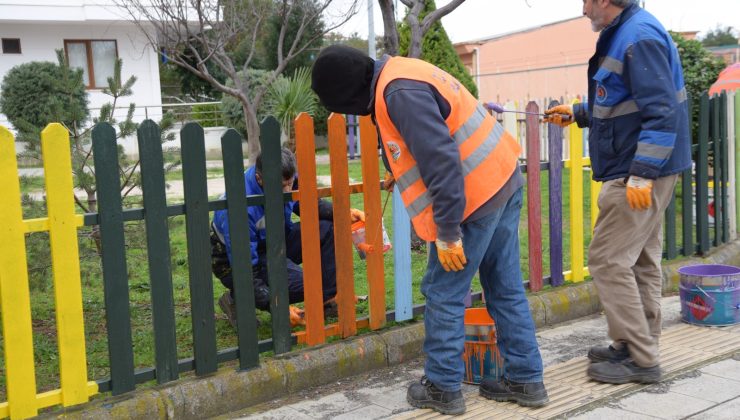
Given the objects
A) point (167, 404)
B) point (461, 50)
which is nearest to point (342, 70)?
point (167, 404)

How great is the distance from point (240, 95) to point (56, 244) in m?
6.85

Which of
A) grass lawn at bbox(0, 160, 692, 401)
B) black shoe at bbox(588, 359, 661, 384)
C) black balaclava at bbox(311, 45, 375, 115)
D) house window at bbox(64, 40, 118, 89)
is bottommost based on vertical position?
black shoe at bbox(588, 359, 661, 384)

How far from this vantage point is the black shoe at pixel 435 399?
12.3ft

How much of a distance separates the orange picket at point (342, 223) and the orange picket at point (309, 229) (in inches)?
5.0

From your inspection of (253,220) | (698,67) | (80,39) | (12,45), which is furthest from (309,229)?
(12,45)

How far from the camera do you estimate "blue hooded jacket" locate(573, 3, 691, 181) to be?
3.84 metres

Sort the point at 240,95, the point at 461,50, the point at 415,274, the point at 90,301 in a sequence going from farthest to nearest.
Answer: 1. the point at 461,50
2. the point at 240,95
3. the point at 415,274
4. the point at 90,301

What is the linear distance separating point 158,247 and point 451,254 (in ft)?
4.47

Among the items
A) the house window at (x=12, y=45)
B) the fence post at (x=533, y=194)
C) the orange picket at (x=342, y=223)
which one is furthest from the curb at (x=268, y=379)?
the house window at (x=12, y=45)

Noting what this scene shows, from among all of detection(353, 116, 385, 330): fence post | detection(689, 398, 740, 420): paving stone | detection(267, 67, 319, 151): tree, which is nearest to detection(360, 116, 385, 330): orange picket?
detection(353, 116, 385, 330): fence post

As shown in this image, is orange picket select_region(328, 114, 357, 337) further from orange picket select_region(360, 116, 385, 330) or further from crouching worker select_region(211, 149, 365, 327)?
crouching worker select_region(211, 149, 365, 327)

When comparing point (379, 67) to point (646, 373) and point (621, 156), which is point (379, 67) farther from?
point (646, 373)

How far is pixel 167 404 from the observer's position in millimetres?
3684

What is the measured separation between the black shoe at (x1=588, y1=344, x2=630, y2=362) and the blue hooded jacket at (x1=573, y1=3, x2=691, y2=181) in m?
0.92
